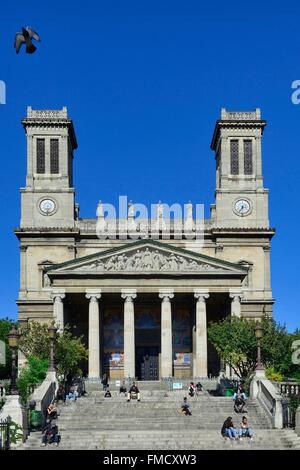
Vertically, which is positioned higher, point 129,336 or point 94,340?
point 129,336

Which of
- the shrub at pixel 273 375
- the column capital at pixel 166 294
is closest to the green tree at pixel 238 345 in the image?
the shrub at pixel 273 375

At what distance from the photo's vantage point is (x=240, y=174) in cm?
10319

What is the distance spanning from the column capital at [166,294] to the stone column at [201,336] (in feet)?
6.91

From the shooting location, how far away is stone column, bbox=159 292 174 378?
86.2m

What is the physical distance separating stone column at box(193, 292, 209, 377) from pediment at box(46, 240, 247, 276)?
2.61 metres

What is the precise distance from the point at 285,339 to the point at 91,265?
1961 centimetres

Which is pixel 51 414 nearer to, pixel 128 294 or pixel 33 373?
pixel 33 373

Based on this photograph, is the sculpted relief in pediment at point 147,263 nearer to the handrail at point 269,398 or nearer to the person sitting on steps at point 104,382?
the person sitting on steps at point 104,382

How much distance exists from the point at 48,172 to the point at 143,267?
63.7 ft

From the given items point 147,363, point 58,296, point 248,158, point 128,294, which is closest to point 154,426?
point 128,294

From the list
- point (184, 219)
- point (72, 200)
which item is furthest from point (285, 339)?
point (72, 200)

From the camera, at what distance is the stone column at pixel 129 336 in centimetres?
8619

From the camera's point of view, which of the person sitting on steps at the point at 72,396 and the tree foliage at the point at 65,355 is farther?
the tree foliage at the point at 65,355

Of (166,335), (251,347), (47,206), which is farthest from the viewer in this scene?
(47,206)
